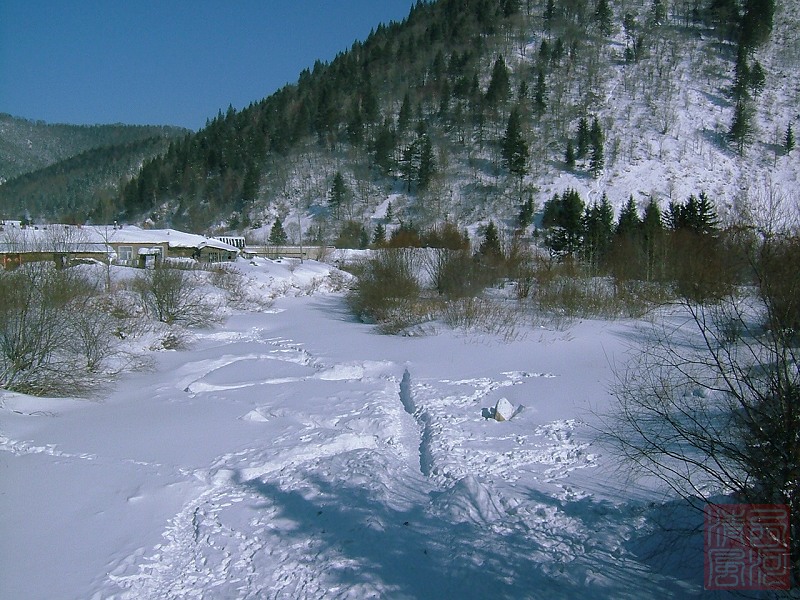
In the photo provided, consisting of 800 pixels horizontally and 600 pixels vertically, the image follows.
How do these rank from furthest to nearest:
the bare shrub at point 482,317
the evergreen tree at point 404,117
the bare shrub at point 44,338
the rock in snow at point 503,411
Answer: the evergreen tree at point 404,117 → the bare shrub at point 482,317 → the bare shrub at point 44,338 → the rock in snow at point 503,411

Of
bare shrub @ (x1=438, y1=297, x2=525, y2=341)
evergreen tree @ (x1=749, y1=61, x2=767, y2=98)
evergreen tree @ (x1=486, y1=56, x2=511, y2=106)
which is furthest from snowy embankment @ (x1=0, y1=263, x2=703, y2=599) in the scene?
evergreen tree @ (x1=749, y1=61, x2=767, y2=98)

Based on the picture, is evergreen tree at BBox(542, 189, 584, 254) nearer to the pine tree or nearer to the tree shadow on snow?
the pine tree

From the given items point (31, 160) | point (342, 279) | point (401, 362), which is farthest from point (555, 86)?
point (31, 160)

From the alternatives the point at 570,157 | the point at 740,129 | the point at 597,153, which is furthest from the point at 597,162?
the point at 740,129

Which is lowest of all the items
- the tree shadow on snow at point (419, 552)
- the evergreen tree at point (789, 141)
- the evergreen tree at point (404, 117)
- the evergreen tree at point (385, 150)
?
the tree shadow on snow at point (419, 552)

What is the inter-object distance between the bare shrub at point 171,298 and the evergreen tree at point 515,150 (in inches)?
1980

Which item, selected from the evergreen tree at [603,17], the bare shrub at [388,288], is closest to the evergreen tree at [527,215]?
the bare shrub at [388,288]

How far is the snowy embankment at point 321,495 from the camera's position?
4.82 metres

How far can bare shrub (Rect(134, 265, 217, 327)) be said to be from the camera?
19125 mm

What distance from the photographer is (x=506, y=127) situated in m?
73.6

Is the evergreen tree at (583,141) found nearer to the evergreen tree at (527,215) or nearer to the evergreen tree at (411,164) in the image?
the evergreen tree at (527,215)

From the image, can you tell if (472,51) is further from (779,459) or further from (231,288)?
(779,459)

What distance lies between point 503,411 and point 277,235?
62.2 m

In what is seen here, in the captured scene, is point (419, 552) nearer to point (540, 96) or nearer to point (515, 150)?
point (515, 150)
